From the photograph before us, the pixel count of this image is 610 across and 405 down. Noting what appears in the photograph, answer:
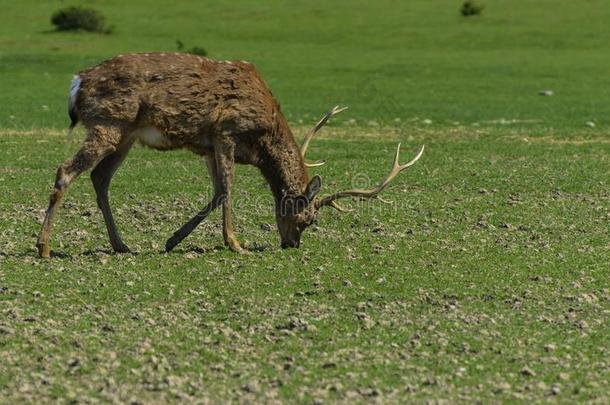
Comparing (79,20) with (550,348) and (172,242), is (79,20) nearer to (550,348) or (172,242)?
(172,242)

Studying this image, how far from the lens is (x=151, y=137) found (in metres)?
13.5

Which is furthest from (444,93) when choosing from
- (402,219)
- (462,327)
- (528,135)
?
(462,327)

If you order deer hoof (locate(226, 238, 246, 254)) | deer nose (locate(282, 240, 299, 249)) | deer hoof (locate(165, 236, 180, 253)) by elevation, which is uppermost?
deer hoof (locate(165, 236, 180, 253))

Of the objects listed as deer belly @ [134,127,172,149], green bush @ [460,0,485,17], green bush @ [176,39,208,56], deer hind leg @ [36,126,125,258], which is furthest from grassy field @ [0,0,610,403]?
green bush @ [460,0,485,17]

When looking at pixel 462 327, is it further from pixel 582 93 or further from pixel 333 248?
pixel 582 93

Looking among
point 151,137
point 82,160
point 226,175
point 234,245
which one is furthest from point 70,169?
point 234,245

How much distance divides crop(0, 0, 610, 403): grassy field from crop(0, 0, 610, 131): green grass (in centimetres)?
101

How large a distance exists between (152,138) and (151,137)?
0.02 meters

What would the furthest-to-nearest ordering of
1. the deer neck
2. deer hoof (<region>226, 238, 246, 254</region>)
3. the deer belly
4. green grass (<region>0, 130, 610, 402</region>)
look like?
1. the deer neck
2. deer hoof (<region>226, 238, 246, 254</region>)
3. the deer belly
4. green grass (<region>0, 130, 610, 402</region>)

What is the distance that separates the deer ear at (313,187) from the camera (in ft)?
45.3

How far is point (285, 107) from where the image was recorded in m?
31.5

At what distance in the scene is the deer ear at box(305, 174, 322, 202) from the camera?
45.3ft

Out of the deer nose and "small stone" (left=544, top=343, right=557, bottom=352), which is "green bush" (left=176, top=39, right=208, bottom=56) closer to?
the deer nose

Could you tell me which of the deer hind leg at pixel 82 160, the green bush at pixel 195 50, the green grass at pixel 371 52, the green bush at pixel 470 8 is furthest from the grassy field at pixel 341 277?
the green bush at pixel 470 8
